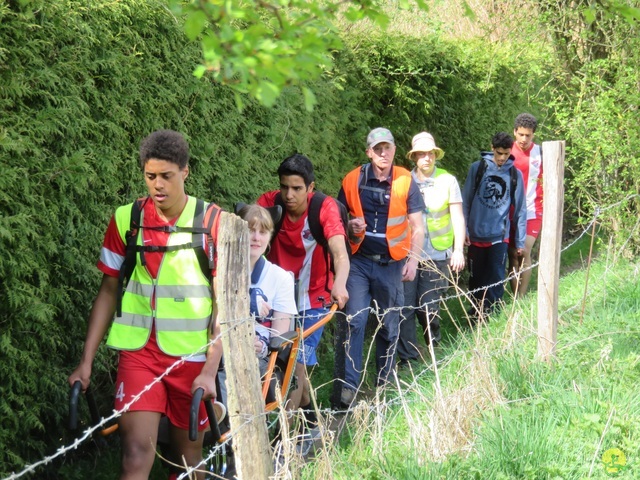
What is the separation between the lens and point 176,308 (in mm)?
4949

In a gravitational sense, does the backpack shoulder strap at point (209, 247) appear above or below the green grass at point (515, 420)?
above

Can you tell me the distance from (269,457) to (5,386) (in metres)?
1.84

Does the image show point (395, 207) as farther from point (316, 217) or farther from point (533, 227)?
point (533, 227)

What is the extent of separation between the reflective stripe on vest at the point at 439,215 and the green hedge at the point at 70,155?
2.10 meters

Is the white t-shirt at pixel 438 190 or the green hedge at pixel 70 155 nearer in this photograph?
the green hedge at pixel 70 155

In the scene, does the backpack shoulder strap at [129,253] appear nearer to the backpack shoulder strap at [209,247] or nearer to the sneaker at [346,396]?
the backpack shoulder strap at [209,247]

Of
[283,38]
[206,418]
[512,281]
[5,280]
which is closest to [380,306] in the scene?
[206,418]

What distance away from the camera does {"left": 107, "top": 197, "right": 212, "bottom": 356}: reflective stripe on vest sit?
4.94 metres

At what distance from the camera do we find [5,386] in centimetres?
513

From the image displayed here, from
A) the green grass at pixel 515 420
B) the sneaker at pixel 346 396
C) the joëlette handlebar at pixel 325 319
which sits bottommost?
the sneaker at pixel 346 396

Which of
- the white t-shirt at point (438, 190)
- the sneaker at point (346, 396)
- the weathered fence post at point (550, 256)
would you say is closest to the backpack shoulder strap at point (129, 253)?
the weathered fence post at point (550, 256)

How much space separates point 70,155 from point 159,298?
3.79 feet

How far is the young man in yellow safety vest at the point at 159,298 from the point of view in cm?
493

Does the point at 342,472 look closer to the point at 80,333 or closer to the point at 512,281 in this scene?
the point at 80,333
